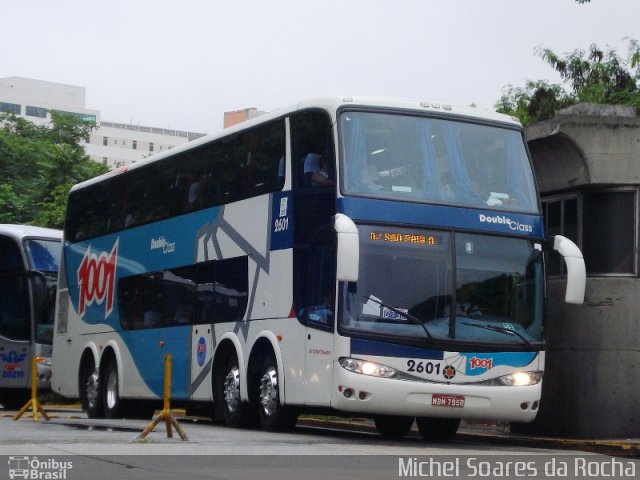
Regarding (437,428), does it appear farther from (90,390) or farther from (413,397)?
(90,390)

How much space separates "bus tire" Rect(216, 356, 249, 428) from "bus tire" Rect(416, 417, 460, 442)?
2.42 m

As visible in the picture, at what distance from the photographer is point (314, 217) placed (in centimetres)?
1698

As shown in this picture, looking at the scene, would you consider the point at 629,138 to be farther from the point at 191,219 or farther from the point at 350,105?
the point at 191,219

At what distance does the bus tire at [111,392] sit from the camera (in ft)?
79.2

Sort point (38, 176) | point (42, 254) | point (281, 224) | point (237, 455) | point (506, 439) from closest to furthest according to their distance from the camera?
1. point (237, 455)
2. point (281, 224)
3. point (506, 439)
4. point (42, 254)
5. point (38, 176)

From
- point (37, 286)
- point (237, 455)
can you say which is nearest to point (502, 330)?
point (237, 455)

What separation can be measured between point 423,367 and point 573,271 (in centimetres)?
242

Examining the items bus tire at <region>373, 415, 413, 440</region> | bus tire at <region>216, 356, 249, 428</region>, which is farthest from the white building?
bus tire at <region>373, 415, 413, 440</region>

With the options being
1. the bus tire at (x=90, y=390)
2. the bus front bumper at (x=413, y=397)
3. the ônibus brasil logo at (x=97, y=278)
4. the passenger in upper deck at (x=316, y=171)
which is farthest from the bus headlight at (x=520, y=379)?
the bus tire at (x=90, y=390)

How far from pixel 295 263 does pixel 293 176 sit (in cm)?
114

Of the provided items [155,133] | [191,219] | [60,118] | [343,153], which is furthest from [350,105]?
[155,133]

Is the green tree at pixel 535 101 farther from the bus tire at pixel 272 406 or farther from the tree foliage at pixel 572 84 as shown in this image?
the bus tire at pixel 272 406

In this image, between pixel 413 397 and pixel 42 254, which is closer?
pixel 413 397

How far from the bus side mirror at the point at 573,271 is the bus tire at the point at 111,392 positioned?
969cm
